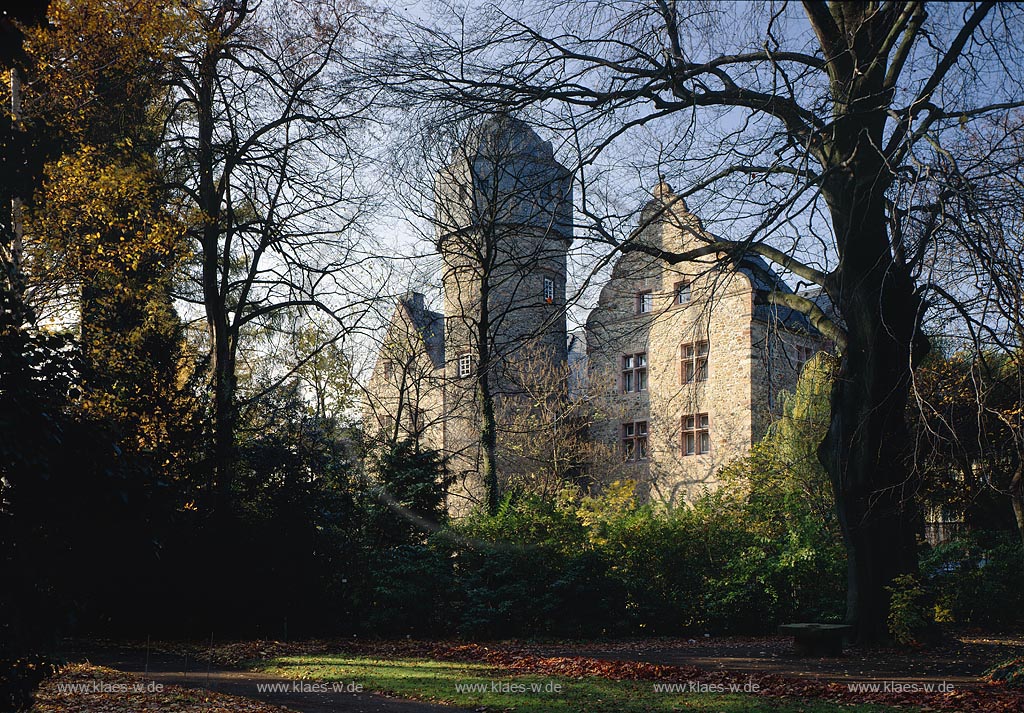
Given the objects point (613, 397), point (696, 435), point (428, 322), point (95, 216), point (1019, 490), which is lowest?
point (1019, 490)

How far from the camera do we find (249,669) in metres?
11.3

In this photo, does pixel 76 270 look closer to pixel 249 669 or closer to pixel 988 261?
pixel 249 669

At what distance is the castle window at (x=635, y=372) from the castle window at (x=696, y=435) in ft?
7.02

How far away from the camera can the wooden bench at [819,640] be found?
35.7ft

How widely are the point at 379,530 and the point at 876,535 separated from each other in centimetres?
897

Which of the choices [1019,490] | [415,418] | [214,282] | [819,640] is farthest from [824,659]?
[415,418]

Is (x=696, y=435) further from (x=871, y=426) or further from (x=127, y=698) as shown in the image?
(x=127, y=698)

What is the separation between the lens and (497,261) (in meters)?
21.2

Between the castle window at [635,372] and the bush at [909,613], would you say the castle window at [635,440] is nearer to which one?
the castle window at [635,372]

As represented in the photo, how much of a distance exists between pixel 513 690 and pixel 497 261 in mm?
13637

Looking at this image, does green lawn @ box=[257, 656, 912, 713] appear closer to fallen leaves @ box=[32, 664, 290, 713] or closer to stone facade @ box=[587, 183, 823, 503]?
fallen leaves @ box=[32, 664, 290, 713]

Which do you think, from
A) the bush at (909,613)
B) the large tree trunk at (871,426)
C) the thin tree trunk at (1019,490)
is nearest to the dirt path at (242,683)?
the bush at (909,613)

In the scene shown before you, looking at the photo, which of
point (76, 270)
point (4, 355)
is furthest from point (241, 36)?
point (4, 355)

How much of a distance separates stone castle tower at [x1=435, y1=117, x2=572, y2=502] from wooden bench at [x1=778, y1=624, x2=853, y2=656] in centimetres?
501
